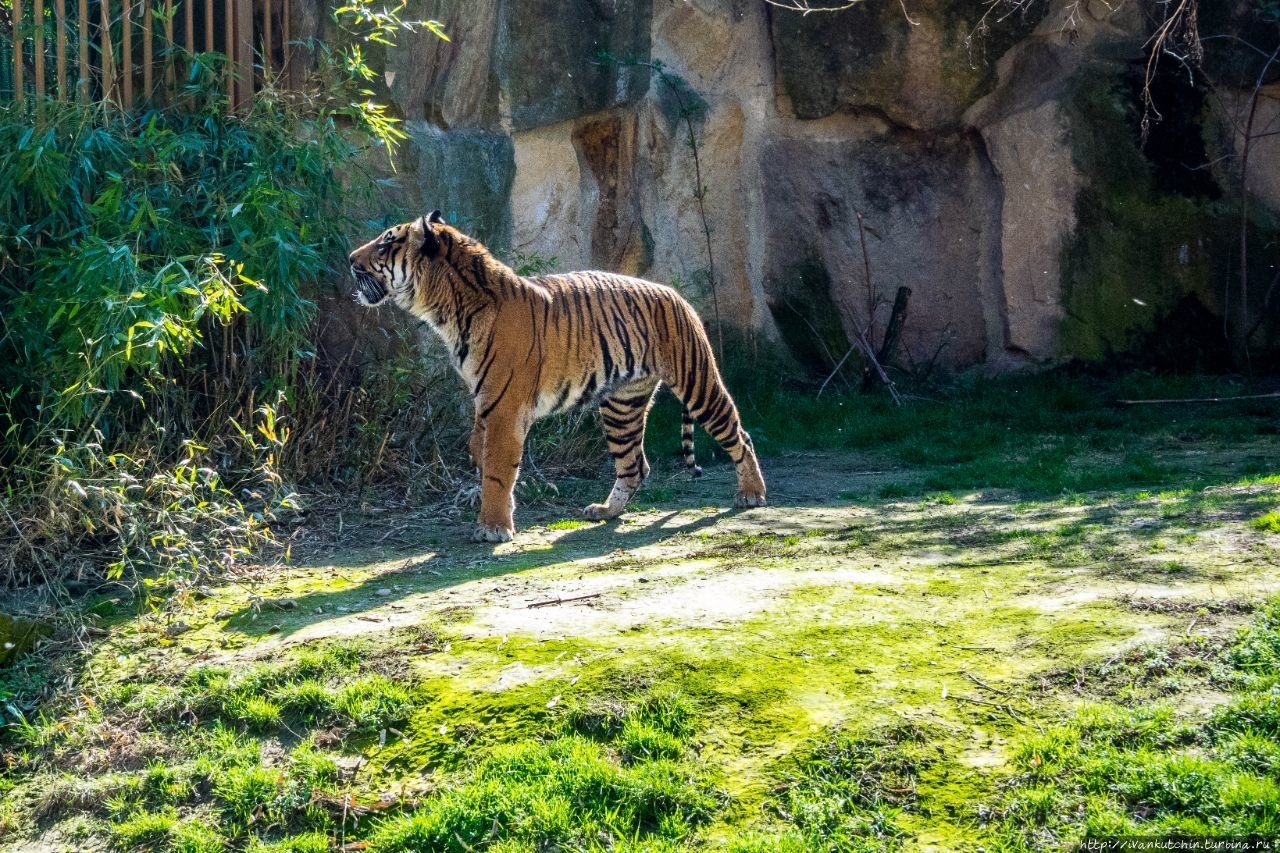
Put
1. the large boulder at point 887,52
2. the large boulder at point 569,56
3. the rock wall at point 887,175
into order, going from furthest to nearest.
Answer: the large boulder at point 887,52 → the rock wall at point 887,175 → the large boulder at point 569,56

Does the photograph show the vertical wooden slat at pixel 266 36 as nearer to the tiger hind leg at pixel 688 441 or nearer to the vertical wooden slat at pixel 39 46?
the vertical wooden slat at pixel 39 46

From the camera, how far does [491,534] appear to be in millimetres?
6723

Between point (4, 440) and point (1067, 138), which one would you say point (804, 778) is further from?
point (1067, 138)

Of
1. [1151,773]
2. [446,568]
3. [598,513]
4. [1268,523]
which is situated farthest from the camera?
[598,513]

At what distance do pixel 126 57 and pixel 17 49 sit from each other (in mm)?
660

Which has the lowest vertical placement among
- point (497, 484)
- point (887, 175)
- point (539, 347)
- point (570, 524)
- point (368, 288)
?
point (570, 524)

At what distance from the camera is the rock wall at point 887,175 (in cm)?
1073

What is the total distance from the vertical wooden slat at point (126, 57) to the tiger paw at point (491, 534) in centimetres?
311

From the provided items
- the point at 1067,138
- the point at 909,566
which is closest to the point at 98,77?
the point at 909,566

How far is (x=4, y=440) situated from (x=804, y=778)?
4.50 metres

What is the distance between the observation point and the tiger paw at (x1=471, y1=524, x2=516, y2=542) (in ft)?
22.0

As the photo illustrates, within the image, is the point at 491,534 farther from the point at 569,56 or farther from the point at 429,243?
the point at 569,56

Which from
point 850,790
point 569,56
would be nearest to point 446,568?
point 850,790

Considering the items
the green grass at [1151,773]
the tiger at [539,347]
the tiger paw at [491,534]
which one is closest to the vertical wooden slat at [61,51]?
the tiger at [539,347]
